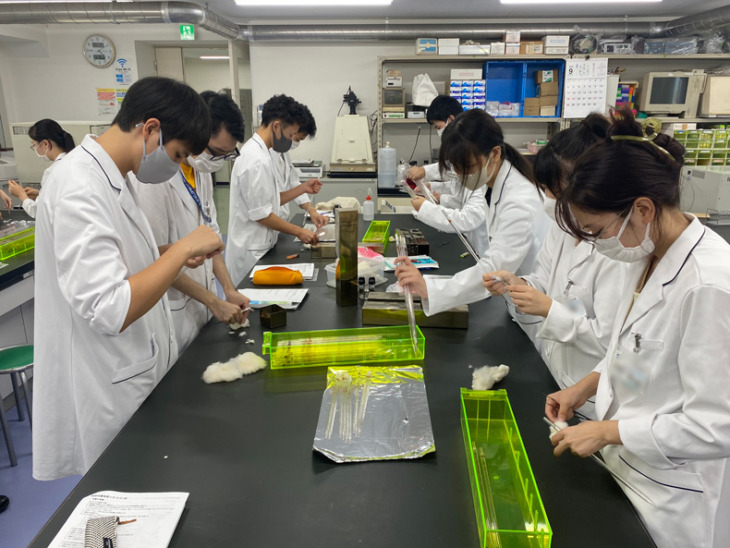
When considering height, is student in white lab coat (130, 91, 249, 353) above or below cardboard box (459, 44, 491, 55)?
below

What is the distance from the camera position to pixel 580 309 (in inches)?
55.6

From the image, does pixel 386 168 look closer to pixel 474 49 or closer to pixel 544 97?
pixel 474 49

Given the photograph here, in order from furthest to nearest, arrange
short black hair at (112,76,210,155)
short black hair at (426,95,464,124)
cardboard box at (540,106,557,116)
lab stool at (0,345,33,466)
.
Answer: cardboard box at (540,106,557,116), short black hair at (426,95,464,124), lab stool at (0,345,33,466), short black hair at (112,76,210,155)

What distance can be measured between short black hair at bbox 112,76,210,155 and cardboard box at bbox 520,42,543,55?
4.30m

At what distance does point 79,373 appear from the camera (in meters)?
1.34

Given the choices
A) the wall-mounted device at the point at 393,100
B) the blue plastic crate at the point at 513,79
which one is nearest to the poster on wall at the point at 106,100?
the wall-mounted device at the point at 393,100

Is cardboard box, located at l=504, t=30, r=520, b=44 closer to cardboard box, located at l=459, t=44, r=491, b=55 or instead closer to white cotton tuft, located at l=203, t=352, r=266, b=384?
cardboard box, located at l=459, t=44, r=491, b=55

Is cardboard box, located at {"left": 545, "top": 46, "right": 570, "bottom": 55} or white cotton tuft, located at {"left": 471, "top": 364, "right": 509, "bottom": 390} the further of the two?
cardboard box, located at {"left": 545, "top": 46, "right": 570, "bottom": 55}

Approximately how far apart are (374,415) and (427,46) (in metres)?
4.43

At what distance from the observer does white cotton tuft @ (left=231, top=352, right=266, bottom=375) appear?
141 cm

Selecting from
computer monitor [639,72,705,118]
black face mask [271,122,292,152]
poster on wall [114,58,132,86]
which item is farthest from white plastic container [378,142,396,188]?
poster on wall [114,58,132,86]

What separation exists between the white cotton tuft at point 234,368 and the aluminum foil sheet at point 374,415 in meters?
0.21

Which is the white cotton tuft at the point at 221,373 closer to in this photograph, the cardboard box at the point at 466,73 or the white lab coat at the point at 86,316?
the white lab coat at the point at 86,316

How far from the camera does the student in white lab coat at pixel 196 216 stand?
1.76 m
